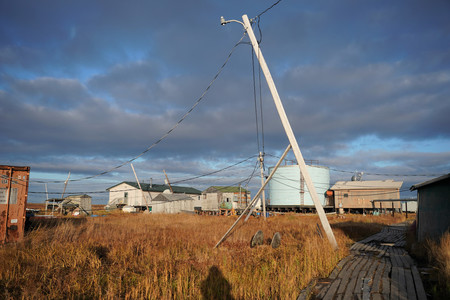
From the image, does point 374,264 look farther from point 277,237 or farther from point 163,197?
point 163,197

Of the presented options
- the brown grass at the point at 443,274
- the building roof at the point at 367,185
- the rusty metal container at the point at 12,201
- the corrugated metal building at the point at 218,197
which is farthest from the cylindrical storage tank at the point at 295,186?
the brown grass at the point at 443,274

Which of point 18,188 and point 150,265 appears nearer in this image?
point 150,265

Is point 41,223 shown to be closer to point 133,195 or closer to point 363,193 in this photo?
point 133,195

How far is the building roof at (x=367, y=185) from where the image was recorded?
48.0 metres

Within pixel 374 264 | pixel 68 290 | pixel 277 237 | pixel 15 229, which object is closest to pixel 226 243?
pixel 277 237

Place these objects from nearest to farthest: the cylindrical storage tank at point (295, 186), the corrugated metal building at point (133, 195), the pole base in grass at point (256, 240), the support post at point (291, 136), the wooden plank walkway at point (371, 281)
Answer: the wooden plank walkway at point (371, 281), the support post at point (291, 136), the pole base in grass at point (256, 240), the cylindrical storage tank at point (295, 186), the corrugated metal building at point (133, 195)

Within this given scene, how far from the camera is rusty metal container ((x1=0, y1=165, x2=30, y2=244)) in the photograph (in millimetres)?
13023

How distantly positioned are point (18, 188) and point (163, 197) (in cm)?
3630

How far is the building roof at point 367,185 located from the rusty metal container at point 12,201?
48.0 meters

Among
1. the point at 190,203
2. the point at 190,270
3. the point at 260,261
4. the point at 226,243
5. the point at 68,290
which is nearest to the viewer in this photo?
the point at 68,290

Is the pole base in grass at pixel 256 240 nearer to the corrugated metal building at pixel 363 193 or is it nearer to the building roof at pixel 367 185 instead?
the corrugated metal building at pixel 363 193

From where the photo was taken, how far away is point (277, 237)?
1182 centimetres

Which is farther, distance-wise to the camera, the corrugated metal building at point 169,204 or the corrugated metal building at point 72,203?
the corrugated metal building at point 169,204

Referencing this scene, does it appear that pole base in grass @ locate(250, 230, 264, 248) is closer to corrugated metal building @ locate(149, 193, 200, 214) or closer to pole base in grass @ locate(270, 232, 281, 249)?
pole base in grass @ locate(270, 232, 281, 249)
